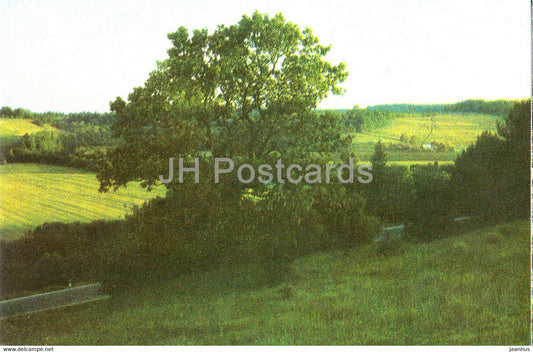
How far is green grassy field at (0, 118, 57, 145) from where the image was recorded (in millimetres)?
13430

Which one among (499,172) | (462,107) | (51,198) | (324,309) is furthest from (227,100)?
(499,172)

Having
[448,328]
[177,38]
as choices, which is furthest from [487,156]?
[177,38]

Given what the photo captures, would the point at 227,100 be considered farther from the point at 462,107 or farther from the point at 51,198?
the point at 462,107

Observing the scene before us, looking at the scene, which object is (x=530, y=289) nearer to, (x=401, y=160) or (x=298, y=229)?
(x=298, y=229)

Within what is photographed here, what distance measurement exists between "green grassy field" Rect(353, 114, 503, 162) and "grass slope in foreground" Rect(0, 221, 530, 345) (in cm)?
544

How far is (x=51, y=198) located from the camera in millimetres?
14141

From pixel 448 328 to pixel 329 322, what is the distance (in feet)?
10.7

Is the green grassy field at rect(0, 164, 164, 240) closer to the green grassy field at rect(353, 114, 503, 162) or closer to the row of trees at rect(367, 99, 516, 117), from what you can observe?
the green grassy field at rect(353, 114, 503, 162)

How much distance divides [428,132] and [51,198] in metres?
17.6

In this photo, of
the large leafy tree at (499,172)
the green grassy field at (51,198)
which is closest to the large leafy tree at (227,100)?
the green grassy field at (51,198)

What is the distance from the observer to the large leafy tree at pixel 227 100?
1486cm

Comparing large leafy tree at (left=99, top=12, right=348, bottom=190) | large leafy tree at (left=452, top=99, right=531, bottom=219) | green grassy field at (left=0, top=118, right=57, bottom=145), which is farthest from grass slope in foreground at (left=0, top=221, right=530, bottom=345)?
large leafy tree at (left=452, top=99, right=531, bottom=219)

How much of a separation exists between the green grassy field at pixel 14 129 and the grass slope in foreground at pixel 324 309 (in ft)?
18.8

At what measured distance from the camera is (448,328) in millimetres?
11750
